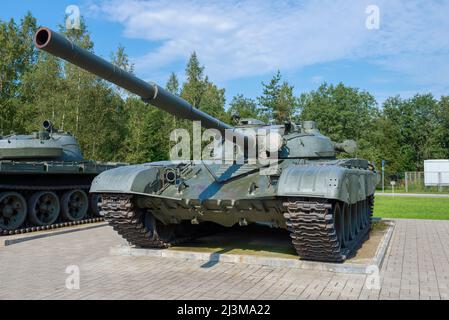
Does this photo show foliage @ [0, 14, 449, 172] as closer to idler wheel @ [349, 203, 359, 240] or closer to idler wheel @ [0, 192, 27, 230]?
idler wheel @ [349, 203, 359, 240]

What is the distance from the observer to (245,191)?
783cm

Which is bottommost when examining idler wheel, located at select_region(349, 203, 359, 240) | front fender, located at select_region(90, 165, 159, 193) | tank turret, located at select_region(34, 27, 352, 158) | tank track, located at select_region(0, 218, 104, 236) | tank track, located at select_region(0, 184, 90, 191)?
tank track, located at select_region(0, 218, 104, 236)

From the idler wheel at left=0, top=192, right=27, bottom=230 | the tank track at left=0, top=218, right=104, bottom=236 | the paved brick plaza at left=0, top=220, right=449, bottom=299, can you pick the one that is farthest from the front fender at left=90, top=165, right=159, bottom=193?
the idler wheel at left=0, top=192, right=27, bottom=230

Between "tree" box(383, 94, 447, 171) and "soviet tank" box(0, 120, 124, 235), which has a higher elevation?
"tree" box(383, 94, 447, 171)

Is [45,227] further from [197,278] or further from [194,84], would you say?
[194,84]

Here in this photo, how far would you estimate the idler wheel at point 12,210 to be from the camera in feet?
41.5

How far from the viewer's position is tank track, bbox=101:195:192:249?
8250 mm

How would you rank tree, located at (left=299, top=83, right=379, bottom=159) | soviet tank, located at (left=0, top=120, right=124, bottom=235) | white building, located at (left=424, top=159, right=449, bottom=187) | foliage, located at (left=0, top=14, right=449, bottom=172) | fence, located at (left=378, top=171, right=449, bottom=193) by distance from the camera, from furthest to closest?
tree, located at (left=299, top=83, right=379, bottom=159) → white building, located at (left=424, top=159, right=449, bottom=187) → fence, located at (left=378, top=171, right=449, bottom=193) → foliage, located at (left=0, top=14, right=449, bottom=172) → soviet tank, located at (left=0, top=120, right=124, bottom=235)

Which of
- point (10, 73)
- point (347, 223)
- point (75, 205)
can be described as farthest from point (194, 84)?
point (347, 223)

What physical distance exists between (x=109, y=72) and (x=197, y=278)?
11.1 feet

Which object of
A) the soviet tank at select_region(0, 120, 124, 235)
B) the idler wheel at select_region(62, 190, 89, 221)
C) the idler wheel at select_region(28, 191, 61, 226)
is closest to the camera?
the soviet tank at select_region(0, 120, 124, 235)

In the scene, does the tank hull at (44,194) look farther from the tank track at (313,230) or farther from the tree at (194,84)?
the tree at (194,84)

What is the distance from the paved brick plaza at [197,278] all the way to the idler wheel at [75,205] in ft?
16.3

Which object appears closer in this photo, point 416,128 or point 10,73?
point 10,73
